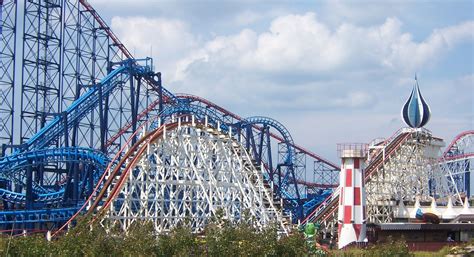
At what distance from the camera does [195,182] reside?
26.3 metres

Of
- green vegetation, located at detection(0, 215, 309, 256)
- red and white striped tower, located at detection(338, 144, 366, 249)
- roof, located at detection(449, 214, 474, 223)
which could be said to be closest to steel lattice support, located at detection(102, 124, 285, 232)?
red and white striped tower, located at detection(338, 144, 366, 249)

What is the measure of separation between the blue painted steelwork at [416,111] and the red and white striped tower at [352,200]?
15642mm

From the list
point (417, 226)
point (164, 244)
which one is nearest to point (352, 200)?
point (417, 226)

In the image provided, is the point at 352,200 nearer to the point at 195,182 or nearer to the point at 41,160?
the point at 195,182

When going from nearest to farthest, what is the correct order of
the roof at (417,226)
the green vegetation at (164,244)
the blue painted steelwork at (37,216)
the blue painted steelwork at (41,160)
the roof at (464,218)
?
the green vegetation at (164,244) < the roof at (417,226) < the blue painted steelwork at (37,216) < the blue painted steelwork at (41,160) < the roof at (464,218)

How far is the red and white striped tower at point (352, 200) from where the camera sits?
24672 millimetres

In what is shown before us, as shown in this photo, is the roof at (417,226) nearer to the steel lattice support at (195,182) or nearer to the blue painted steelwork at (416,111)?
the steel lattice support at (195,182)

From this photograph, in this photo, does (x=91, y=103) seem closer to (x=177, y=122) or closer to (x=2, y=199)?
(x=2, y=199)

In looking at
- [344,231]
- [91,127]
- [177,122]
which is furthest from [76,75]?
[344,231]

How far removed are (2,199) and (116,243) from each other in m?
19.6

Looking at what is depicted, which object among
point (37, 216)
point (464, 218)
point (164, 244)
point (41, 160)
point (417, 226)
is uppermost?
point (41, 160)

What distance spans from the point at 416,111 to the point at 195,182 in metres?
17.9

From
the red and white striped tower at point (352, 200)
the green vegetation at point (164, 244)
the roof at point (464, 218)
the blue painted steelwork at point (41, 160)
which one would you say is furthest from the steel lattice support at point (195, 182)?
the roof at point (464, 218)

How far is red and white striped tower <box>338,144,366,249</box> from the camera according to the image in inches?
971
